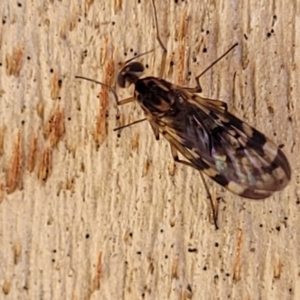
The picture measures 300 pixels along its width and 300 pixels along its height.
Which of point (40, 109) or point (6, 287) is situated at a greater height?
point (40, 109)

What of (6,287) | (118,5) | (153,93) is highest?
(118,5)

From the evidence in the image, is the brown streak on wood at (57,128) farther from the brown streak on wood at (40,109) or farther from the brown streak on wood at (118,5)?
the brown streak on wood at (118,5)

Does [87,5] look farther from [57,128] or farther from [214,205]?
[214,205]

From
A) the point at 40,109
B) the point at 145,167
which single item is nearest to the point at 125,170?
the point at 145,167

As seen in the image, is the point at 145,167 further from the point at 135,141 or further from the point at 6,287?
the point at 6,287

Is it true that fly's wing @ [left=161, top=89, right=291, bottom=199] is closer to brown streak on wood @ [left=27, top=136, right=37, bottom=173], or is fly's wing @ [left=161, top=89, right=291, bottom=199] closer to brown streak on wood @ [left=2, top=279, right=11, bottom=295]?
brown streak on wood @ [left=27, top=136, right=37, bottom=173]

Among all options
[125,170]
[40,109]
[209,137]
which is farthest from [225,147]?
[40,109]
